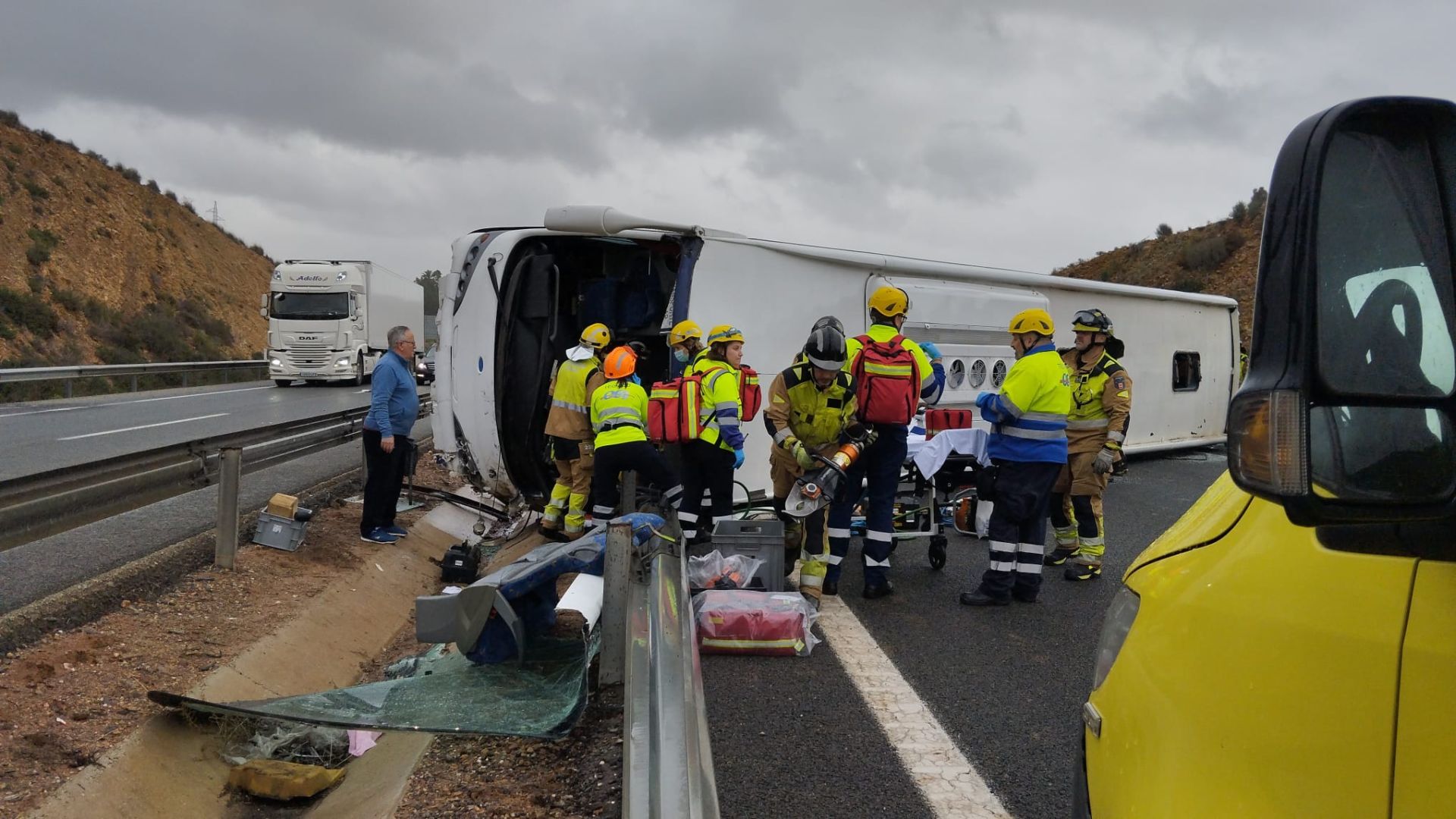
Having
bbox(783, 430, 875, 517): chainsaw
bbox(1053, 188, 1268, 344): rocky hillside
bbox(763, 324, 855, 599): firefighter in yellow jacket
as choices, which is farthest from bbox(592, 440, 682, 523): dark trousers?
bbox(1053, 188, 1268, 344): rocky hillside

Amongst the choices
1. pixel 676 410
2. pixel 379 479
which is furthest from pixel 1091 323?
pixel 379 479

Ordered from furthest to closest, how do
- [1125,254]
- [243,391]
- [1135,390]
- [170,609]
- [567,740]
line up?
[1125,254] < [243,391] < [1135,390] < [170,609] < [567,740]

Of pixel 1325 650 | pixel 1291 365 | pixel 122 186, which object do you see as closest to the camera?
pixel 1291 365

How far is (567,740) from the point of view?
150 inches

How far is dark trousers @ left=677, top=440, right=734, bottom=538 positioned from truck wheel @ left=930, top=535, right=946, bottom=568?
146 centimetres

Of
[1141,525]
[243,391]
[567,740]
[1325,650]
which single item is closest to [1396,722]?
[1325,650]

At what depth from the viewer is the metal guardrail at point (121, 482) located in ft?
13.6

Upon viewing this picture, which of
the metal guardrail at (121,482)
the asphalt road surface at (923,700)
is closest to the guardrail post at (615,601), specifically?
the asphalt road surface at (923,700)

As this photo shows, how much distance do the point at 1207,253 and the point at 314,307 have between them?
3343 cm

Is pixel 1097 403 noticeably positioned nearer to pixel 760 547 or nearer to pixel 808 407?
pixel 808 407

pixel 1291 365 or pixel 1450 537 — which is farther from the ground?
pixel 1291 365

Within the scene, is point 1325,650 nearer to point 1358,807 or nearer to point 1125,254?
point 1358,807

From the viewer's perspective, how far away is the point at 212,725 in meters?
4.11

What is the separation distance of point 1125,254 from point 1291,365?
52394 mm
